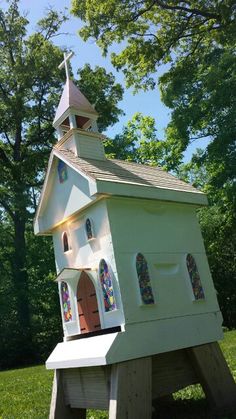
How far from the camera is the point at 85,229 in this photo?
5520mm

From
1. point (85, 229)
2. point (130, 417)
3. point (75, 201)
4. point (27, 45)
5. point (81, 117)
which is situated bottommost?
point (130, 417)

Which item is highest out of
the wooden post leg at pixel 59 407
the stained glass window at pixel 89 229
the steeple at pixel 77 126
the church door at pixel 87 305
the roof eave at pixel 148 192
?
the steeple at pixel 77 126

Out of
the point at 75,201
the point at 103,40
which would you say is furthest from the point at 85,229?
the point at 103,40

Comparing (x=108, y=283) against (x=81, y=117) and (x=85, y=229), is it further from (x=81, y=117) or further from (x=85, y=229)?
(x=81, y=117)

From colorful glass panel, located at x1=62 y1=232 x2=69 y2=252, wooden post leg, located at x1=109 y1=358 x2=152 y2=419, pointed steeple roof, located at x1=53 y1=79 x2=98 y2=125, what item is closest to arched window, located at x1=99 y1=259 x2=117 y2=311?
wooden post leg, located at x1=109 y1=358 x2=152 y2=419

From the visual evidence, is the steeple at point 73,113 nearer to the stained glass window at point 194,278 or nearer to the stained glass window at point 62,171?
the stained glass window at point 62,171

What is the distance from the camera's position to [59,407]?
5445mm

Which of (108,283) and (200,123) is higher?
(200,123)

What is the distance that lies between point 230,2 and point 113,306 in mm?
10913

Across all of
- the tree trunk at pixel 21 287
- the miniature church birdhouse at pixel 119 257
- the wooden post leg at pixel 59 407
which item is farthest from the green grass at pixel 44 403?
the tree trunk at pixel 21 287

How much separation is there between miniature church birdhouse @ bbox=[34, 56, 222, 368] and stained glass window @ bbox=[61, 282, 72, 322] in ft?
0.04

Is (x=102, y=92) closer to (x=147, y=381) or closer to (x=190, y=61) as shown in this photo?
(x=190, y=61)

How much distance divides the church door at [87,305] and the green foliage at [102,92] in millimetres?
19828

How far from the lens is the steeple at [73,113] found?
6328 mm
